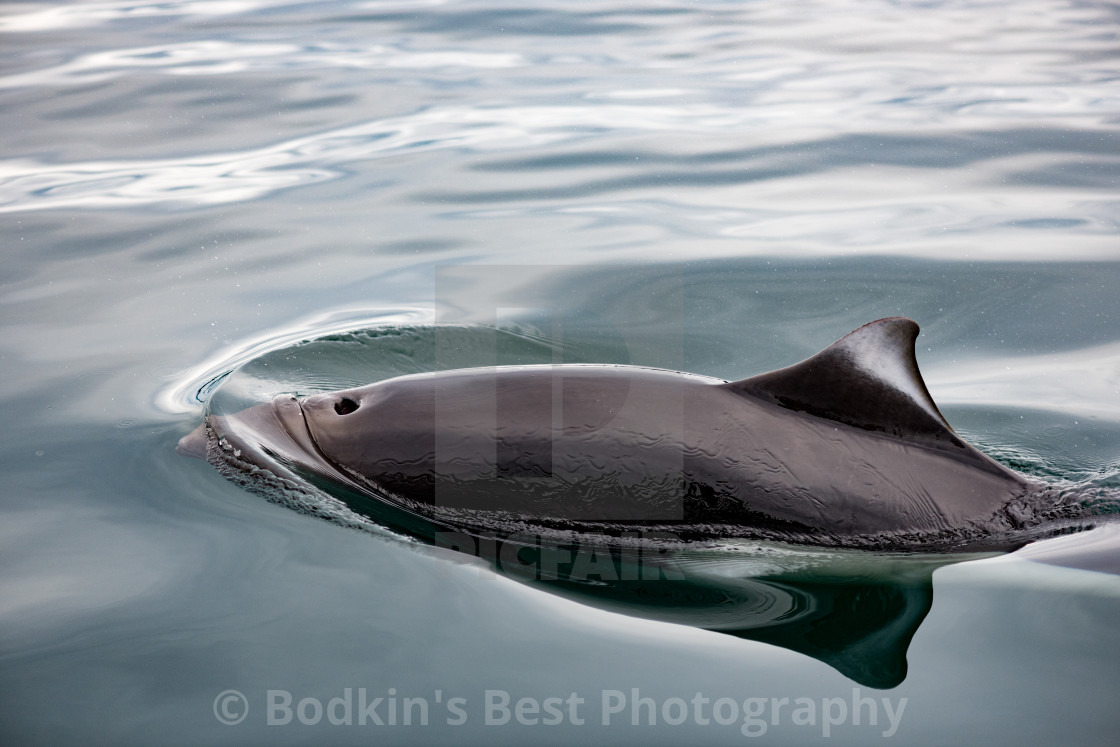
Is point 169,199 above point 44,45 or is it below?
below

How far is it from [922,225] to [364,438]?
6380 mm

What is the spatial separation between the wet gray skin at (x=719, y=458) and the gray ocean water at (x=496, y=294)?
293mm

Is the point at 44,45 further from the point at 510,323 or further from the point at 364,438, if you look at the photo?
the point at 364,438

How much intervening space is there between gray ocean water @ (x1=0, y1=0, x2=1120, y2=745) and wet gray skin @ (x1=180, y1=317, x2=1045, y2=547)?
0.96 feet

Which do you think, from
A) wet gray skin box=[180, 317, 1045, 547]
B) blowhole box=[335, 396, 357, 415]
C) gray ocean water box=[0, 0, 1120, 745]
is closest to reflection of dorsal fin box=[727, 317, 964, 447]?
wet gray skin box=[180, 317, 1045, 547]

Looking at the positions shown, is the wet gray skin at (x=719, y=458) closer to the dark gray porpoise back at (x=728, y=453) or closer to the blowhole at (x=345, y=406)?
the dark gray porpoise back at (x=728, y=453)

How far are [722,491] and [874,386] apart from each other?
2.44 ft

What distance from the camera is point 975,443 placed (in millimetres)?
5578

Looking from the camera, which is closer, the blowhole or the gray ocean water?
the gray ocean water

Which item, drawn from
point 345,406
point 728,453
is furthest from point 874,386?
point 345,406

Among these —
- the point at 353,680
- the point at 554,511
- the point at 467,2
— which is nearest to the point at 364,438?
the point at 554,511

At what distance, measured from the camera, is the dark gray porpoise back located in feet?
13.3

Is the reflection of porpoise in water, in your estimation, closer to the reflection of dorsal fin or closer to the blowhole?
the reflection of dorsal fin

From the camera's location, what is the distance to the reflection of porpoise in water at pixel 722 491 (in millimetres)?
3998
